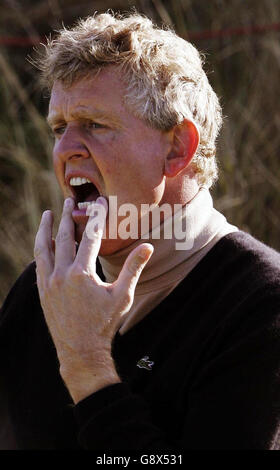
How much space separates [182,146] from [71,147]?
1.11 ft

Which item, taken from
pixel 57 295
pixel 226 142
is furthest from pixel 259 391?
pixel 226 142

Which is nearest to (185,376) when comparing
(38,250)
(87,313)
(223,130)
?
(87,313)

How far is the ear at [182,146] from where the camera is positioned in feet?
7.05

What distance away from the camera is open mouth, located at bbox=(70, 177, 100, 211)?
2.12 metres

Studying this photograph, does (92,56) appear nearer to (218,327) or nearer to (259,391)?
(218,327)

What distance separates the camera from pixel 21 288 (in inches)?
101

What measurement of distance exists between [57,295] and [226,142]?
112 inches

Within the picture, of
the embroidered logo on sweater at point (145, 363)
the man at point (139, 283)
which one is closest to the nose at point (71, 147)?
the man at point (139, 283)

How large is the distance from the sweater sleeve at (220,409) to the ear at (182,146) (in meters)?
0.59

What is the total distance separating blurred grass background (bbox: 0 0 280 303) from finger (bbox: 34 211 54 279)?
2.34 meters

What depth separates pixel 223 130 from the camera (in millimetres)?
4594

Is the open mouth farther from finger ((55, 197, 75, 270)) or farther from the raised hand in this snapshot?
the raised hand

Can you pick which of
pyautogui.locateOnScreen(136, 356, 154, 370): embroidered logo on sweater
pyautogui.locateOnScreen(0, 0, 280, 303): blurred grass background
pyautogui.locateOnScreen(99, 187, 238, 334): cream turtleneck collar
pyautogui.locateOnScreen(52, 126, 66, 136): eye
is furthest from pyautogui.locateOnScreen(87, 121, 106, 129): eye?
pyautogui.locateOnScreen(0, 0, 280, 303): blurred grass background

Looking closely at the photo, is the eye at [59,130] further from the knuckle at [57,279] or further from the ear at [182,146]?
the knuckle at [57,279]
